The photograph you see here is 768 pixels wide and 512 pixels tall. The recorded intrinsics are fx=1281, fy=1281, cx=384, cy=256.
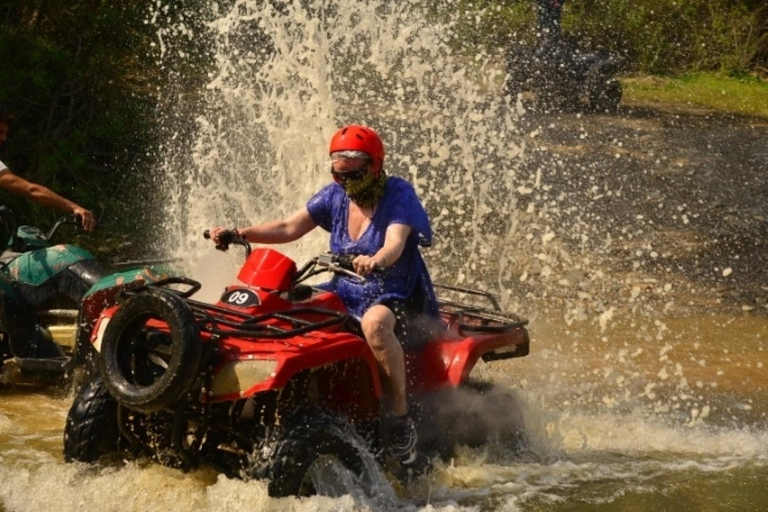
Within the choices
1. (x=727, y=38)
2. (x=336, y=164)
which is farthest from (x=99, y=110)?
(x=727, y=38)

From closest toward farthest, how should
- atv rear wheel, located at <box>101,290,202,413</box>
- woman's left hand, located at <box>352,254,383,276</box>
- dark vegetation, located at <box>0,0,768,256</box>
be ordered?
atv rear wheel, located at <box>101,290,202,413</box> → woman's left hand, located at <box>352,254,383,276</box> → dark vegetation, located at <box>0,0,768,256</box>

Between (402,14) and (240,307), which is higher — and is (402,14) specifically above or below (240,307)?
above

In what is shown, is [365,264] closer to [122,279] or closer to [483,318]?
[483,318]

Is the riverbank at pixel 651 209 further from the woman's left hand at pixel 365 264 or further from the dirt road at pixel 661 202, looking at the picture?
the woman's left hand at pixel 365 264

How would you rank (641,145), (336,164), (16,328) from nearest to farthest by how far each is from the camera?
(336,164)
(16,328)
(641,145)

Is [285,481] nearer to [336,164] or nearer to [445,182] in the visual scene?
[336,164]

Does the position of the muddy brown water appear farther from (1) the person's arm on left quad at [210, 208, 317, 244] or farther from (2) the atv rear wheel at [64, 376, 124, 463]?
(1) the person's arm on left quad at [210, 208, 317, 244]

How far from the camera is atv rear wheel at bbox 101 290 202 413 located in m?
5.29

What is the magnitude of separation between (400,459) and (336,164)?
1.49 m

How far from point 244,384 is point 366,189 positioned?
4.92ft

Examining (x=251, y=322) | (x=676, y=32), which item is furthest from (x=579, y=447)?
(x=676, y=32)

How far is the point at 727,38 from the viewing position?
2041 centimetres

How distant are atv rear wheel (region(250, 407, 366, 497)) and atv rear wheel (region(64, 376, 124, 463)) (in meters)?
0.87

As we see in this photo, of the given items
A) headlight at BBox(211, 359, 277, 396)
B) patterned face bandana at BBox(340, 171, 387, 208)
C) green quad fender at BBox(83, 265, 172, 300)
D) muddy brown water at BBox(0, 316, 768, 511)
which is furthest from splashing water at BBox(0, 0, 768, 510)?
patterned face bandana at BBox(340, 171, 387, 208)
